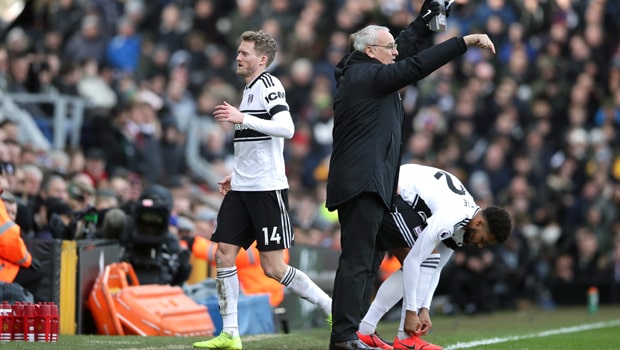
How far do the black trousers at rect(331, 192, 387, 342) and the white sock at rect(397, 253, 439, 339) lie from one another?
49.9 inches

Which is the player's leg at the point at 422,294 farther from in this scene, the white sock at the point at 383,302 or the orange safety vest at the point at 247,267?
the orange safety vest at the point at 247,267

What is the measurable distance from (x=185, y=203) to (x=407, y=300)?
670 centimetres

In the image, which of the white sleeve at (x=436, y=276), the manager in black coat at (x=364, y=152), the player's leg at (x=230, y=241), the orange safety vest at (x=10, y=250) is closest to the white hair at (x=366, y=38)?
the manager in black coat at (x=364, y=152)

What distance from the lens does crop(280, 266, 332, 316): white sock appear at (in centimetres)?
998

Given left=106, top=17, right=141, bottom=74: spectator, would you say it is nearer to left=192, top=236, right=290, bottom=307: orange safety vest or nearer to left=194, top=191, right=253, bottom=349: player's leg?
left=192, top=236, right=290, bottom=307: orange safety vest

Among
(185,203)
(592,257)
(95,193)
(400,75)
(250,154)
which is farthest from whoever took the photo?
(592,257)

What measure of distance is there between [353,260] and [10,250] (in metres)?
3.55

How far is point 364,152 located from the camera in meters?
8.95

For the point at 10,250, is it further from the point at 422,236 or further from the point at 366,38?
the point at 366,38

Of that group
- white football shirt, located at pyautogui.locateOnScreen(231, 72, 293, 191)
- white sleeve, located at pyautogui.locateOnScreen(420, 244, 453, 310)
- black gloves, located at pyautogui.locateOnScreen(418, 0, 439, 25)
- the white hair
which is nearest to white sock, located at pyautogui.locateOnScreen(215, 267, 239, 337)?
white football shirt, located at pyautogui.locateOnScreen(231, 72, 293, 191)

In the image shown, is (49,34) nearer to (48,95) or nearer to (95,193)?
(48,95)

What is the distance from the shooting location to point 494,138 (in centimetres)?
2380

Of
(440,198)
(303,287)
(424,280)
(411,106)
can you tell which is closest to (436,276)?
(424,280)

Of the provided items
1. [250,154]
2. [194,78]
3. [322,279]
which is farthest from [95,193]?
[194,78]
